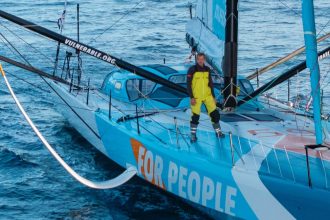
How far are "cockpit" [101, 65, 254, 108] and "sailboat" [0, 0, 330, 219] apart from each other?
24mm

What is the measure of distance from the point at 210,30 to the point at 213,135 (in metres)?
3.48

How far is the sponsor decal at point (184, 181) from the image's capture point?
1066 centimetres

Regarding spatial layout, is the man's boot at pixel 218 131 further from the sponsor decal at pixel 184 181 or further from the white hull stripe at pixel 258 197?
the white hull stripe at pixel 258 197

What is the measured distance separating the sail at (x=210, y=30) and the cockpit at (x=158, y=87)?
2.21ft

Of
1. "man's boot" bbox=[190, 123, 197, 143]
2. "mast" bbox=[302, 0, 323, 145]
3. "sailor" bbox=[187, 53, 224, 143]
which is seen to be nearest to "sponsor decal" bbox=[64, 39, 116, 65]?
"sailor" bbox=[187, 53, 224, 143]

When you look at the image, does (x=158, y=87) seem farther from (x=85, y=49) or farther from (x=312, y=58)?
(x=312, y=58)

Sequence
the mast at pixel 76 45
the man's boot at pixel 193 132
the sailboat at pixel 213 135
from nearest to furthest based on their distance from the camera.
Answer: the sailboat at pixel 213 135 → the man's boot at pixel 193 132 → the mast at pixel 76 45

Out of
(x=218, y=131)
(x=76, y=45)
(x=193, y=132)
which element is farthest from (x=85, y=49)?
(x=218, y=131)

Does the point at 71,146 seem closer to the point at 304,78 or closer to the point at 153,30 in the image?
the point at 304,78

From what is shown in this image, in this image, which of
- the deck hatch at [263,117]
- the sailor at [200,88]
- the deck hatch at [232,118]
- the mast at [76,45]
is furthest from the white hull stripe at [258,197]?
the mast at [76,45]

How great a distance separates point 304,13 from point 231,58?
8.38 ft

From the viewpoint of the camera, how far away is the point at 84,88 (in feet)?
55.6

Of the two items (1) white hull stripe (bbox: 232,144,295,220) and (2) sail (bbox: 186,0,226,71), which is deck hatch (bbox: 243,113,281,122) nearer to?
(2) sail (bbox: 186,0,226,71)

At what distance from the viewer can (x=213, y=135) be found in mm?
12344
